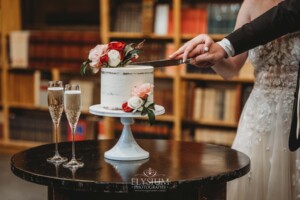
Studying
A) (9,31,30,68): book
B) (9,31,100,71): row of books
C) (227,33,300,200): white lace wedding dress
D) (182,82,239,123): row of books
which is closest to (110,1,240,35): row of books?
(9,31,100,71): row of books

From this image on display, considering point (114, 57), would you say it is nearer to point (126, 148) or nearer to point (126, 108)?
point (126, 108)

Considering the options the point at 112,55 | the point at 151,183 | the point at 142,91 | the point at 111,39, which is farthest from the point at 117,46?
the point at 111,39

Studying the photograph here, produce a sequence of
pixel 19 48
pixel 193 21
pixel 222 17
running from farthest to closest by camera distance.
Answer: pixel 19 48 < pixel 193 21 < pixel 222 17

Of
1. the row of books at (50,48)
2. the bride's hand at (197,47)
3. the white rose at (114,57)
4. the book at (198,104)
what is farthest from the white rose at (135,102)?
the row of books at (50,48)

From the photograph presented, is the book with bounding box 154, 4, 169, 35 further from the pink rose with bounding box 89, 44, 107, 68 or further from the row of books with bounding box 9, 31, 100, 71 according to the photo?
the pink rose with bounding box 89, 44, 107, 68

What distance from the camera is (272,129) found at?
7.21 feet

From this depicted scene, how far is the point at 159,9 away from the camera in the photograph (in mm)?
4578

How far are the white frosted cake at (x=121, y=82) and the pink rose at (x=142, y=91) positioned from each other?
4 cm

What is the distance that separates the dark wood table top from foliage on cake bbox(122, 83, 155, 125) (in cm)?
18

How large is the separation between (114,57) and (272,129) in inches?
28.8

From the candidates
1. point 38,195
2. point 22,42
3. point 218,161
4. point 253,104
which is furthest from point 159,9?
point 218,161

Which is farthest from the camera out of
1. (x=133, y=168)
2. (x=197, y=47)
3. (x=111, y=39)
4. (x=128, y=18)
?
(x=111, y=39)

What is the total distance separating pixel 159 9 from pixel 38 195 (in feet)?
5.91

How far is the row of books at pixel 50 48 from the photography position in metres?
4.91
